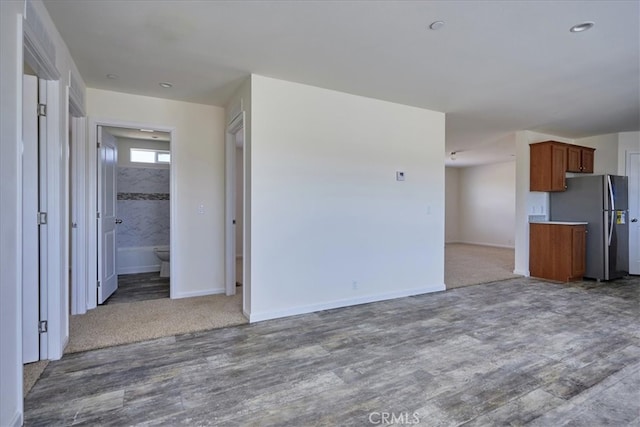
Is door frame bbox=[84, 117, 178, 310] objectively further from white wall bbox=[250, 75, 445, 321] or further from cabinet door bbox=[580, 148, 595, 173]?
cabinet door bbox=[580, 148, 595, 173]

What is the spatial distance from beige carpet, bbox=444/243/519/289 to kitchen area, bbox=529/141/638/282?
69 centimetres

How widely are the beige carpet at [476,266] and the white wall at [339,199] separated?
36.0 inches

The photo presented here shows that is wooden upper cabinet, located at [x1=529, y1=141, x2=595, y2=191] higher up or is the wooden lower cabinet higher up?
wooden upper cabinet, located at [x1=529, y1=141, x2=595, y2=191]

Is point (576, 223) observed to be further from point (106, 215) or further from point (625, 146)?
point (106, 215)

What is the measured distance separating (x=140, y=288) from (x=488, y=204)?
9.49 metres

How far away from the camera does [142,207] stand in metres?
6.05

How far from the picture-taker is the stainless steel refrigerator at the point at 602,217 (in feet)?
17.0

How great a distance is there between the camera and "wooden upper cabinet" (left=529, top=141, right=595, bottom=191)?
543cm

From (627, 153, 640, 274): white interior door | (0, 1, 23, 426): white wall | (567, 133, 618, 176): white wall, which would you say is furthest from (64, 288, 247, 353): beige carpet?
(567, 133, 618, 176): white wall

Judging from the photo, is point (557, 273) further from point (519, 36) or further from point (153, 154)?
point (153, 154)

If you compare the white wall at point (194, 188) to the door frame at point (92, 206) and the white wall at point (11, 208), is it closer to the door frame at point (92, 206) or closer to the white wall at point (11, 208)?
the door frame at point (92, 206)

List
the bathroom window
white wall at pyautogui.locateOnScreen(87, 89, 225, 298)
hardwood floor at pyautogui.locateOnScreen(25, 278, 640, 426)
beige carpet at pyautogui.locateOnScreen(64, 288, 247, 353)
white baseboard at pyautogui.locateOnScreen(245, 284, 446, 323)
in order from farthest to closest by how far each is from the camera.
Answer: the bathroom window
white wall at pyautogui.locateOnScreen(87, 89, 225, 298)
white baseboard at pyautogui.locateOnScreen(245, 284, 446, 323)
beige carpet at pyautogui.locateOnScreen(64, 288, 247, 353)
hardwood floor at pyautogui.locateOnScreen(25, 278, 640, 426)

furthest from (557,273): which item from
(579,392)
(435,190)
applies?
(579,392)

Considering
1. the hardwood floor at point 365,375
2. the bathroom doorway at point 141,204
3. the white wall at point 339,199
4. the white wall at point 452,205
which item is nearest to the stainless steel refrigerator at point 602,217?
the hardwood floor at point 365,375
